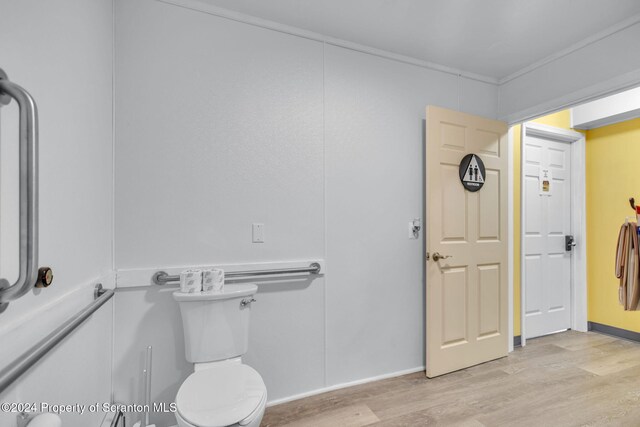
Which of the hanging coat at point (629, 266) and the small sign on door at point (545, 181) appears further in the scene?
the small sign on door at point (545, 181)

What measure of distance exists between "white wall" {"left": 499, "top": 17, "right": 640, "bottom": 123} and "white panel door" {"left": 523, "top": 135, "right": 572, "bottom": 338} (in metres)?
0.67

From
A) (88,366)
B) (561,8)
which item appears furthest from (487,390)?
(561,8)

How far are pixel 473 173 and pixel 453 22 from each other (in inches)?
44.5

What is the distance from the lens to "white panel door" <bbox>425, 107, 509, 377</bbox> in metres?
2.39

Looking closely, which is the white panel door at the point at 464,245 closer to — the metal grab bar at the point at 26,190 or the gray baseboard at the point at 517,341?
the gray baseboard at the point at 517,341

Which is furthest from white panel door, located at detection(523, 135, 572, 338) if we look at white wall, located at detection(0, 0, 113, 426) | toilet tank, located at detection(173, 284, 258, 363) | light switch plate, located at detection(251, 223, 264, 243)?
white wall, located at detection(0, 0, 113, 426)

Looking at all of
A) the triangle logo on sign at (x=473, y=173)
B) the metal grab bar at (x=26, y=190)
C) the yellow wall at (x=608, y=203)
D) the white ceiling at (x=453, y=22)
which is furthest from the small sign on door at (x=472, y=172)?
the metal grab bar at (x=26, y=190)

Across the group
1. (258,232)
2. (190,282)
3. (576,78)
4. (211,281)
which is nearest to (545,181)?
(576,78)

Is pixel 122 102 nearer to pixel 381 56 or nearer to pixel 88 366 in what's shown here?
pixel 88 366

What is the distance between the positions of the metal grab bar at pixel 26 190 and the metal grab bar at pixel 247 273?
1162mm

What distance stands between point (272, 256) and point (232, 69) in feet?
3.95

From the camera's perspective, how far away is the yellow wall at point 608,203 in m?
3.12

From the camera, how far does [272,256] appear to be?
202 centimetres

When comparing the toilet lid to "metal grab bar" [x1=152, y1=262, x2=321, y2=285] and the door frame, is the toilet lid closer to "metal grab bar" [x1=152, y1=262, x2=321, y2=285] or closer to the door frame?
"metal grab bar" [x1=152, y1=262, x2=321, y2=285]
